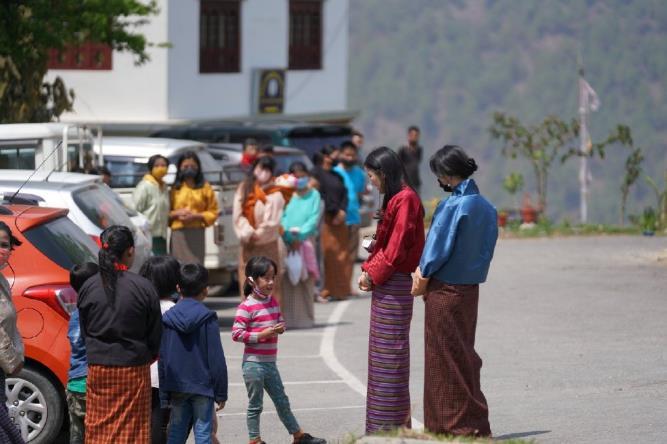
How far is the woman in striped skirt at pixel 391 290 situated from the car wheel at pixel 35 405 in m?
1.98

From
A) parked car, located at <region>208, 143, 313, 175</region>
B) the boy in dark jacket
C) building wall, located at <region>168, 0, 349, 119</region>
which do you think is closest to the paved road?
the boy in dark jacket

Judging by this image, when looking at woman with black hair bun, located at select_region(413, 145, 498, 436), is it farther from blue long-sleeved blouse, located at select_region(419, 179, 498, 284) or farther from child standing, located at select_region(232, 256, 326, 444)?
child standing, located at select_region(232, 256, 326, 444)

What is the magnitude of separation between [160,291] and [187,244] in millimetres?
7259

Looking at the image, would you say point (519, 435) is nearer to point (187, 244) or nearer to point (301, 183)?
point (301, 183)

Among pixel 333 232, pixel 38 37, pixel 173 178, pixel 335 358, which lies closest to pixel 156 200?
pixel 173 178

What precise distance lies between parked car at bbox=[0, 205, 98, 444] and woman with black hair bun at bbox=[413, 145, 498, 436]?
2.31 metres

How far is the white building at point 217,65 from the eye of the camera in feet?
105

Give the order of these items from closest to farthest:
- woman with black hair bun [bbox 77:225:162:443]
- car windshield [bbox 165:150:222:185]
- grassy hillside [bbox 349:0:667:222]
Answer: woman with black hair bun [bbox 77:225:162:443] → car windshield [bbox 165:150:222:185] → grassy hillside [bbox 349:0:667:222]

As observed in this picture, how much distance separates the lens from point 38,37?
18.9 metres

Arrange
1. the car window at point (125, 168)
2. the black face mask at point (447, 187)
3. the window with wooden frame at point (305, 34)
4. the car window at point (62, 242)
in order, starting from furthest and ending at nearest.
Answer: the window with wooden frame at point (305, 34)
the car window at point (125, 168)
the car window at point (62, 242)
the black face mask at point (447, 187)

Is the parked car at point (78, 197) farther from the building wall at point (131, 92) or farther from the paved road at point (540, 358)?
the building wall at point (131, 92)

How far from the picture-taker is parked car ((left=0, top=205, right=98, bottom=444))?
898cm

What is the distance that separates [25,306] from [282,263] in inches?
242

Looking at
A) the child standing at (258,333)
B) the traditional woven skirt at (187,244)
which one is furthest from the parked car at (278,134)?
the child standing at (258,333)
